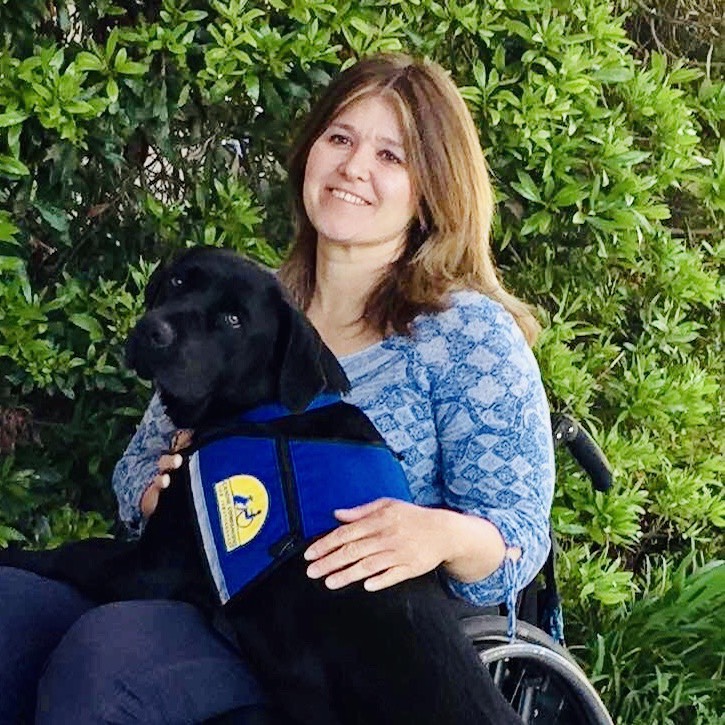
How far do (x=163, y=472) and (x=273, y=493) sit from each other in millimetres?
283

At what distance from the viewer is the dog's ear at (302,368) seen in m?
1.63

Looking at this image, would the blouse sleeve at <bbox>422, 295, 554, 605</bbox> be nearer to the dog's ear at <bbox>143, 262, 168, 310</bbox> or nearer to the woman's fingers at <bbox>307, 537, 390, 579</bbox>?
the woman's fingers at <bbox>307, 537, 390, 579</bbox>

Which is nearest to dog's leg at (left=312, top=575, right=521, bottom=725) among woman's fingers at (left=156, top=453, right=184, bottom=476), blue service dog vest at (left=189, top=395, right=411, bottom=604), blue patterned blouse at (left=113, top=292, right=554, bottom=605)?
blue service dog vest at (left=189, top=395, right=411, bottom=604)

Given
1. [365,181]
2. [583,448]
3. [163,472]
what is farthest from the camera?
[583,448]

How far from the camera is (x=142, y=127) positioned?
2.36 m

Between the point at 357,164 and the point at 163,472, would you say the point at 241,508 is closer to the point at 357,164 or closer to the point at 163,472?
the point at 163,472

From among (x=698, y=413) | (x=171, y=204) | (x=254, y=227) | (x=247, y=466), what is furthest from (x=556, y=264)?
(x=247, y=466)

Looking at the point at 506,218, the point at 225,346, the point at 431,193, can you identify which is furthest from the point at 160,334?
the point at 506,218

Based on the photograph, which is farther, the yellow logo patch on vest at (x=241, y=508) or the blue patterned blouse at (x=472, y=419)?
the blue patterned blouse at (x=472, y=419)

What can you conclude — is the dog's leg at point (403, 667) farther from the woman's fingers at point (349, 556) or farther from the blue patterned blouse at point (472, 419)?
the blue patterned blouse at point (472, 419)

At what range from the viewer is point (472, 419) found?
69.1 inches

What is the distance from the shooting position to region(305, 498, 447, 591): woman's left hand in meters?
1.53

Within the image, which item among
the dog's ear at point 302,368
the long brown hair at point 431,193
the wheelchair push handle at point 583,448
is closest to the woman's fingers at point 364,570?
the dog's ear at point 302,368

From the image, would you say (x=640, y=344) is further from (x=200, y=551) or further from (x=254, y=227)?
(x=200, y=551)
